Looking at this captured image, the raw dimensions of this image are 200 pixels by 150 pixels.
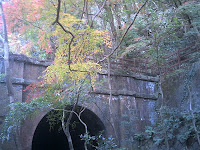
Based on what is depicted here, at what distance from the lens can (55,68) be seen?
15.2ft

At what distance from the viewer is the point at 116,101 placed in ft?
25.2

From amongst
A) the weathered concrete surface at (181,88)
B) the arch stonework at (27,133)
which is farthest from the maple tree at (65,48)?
the weathered concrete surface at (181,88)

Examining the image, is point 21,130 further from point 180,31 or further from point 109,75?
point 180,31

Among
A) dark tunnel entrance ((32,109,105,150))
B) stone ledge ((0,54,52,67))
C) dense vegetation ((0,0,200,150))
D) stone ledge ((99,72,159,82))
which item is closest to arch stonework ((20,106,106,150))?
dense vegetation ((0,0,200,150))

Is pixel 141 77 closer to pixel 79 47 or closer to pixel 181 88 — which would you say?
pixel 181 88

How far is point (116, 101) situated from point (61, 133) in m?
3.97

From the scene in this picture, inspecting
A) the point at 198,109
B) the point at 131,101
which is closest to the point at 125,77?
the point at 131,101

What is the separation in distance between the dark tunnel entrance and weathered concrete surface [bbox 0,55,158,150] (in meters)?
0.50

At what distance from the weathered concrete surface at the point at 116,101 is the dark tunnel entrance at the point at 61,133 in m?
0.50

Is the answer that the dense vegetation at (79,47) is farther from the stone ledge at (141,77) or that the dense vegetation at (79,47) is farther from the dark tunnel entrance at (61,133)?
the stone ledge at (141,77)

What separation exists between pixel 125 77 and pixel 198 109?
9.07 ft

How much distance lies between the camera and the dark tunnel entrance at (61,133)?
7.69m

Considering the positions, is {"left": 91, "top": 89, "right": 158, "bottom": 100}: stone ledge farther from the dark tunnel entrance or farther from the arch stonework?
the arch stonework

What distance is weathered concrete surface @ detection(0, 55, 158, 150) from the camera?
615 cm
